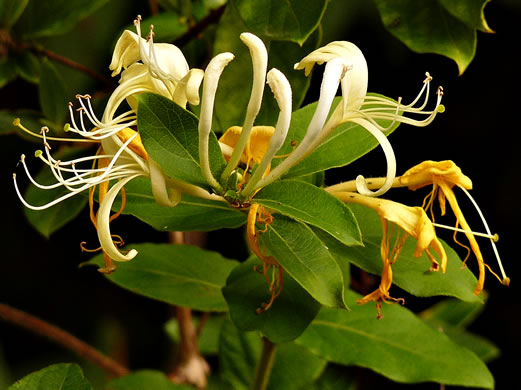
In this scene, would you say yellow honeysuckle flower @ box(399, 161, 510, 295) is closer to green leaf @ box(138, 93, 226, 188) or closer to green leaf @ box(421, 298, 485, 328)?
green leaf @ box(138, 93, 226, 188)

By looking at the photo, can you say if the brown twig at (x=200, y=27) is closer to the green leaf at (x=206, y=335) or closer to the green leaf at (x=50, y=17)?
the green leaf at (x=50, y=17)

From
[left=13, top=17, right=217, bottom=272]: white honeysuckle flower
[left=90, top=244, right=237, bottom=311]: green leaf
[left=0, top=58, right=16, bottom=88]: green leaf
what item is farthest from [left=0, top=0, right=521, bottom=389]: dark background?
[left=13, top=17, right=217, bottom=272]: white honeysuckle flower

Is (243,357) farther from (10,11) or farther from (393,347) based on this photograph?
(10,11)

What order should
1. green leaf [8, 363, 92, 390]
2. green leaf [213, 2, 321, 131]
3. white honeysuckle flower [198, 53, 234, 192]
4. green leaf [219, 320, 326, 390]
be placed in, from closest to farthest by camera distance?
white honeysuckle flower [198, 53, 234, 192]
green leaf [8, 363, 92, 390]
green leaf [213, 2, 321, 131]
green leaf [219, 320, 326, 390]

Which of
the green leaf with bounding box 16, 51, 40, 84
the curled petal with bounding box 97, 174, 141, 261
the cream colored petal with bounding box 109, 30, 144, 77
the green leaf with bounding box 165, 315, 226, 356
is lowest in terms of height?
the green leaf with bounding box 165, 315, 226, 356

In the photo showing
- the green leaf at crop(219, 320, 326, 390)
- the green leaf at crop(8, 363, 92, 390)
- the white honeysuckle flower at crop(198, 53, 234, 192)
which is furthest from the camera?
the green leaf at crop(219, 320, 326, 390)

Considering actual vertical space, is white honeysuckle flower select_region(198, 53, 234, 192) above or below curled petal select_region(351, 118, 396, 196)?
above

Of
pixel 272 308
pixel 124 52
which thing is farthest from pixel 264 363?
pixel 124 52
